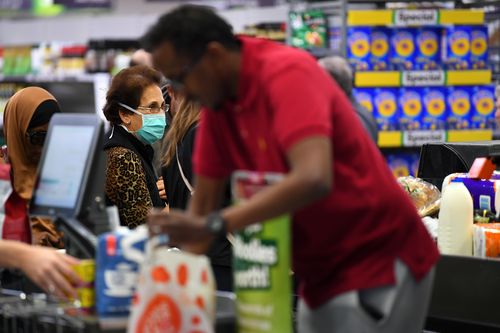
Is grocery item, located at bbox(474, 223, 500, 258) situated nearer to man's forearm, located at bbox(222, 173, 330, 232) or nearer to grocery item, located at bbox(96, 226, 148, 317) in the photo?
grocery item, located at bbox(96, 226, 148, 317)

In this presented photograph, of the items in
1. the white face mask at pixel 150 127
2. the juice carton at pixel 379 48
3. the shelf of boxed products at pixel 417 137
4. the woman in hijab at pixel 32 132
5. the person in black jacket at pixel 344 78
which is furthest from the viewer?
the shelf of boxed products at pixel 417 137

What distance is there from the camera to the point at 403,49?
28.3 feet

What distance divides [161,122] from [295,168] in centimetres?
285

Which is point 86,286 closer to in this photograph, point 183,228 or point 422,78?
point 183,228

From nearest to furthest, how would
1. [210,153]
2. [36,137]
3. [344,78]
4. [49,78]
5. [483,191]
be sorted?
[210,153] → [36,137] → [483,191] → [344,78] → [49,78]

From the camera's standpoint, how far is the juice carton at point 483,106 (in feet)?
29.1

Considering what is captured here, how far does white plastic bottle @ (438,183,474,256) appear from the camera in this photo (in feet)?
12.8

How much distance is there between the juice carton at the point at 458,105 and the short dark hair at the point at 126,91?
430 centimetres

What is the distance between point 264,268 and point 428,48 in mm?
6621

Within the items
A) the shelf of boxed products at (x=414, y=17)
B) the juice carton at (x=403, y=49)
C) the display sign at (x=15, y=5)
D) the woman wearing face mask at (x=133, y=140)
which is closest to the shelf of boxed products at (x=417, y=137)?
the juice carton at (x=403, y=49)

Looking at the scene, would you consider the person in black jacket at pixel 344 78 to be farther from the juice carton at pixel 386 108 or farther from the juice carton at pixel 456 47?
the juice carton at pixel 456 47

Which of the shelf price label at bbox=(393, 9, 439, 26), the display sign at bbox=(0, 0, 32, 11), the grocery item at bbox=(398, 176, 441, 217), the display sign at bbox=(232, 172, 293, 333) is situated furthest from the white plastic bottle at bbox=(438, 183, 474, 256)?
the display sign at bbox=(0, 0, 32, 11)

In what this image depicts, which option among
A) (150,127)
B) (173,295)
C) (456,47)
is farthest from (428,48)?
(173,295)

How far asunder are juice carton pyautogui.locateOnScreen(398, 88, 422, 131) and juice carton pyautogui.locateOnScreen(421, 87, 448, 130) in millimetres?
52
